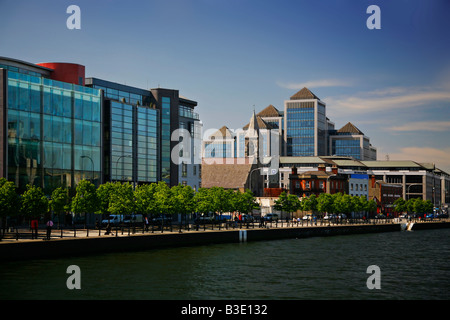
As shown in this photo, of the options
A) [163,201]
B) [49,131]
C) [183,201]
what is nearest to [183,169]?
[183,201]

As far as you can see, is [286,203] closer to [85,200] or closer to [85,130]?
[85,130]

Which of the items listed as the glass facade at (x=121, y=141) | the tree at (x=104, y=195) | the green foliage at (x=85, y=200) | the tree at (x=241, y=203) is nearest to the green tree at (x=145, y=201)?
the tree at (x=104, y=195)

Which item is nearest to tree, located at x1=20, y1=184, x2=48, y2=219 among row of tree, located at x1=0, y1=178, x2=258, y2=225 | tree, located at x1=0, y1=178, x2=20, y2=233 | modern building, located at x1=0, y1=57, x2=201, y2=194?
row of tree, located at x1=0, y1=178, x2=258, y2=225

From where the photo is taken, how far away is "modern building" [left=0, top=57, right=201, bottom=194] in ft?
250

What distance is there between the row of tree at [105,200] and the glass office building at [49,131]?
153 inches

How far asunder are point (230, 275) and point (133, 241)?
59.0ft

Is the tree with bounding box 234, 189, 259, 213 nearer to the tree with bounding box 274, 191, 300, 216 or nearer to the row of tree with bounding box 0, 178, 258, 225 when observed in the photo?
the row of tree with bounding box 0, 178, 258, 225

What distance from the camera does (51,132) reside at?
80688 millimetres

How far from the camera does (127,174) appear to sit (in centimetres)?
9712

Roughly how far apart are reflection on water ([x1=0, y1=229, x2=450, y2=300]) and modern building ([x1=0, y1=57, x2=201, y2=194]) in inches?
941

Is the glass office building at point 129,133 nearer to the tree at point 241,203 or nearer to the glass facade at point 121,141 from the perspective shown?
the glass facade at point 121,141

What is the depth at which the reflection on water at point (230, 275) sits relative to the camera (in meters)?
39.0
